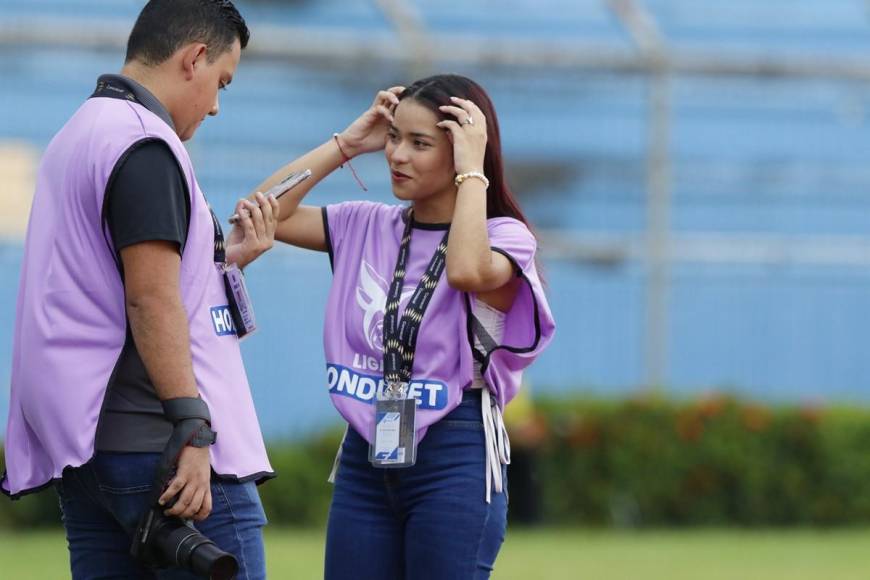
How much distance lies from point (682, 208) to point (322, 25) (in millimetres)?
3907

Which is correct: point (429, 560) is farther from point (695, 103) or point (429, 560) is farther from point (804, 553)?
point (695, 103)

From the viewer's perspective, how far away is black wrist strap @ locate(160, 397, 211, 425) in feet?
11.4

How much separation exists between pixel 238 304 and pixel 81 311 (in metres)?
0.42

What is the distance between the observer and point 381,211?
14.8 ft

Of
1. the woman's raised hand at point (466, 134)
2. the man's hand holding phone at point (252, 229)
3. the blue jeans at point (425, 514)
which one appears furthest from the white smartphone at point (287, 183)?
the blue jeans at point (425, 514)

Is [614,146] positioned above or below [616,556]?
above

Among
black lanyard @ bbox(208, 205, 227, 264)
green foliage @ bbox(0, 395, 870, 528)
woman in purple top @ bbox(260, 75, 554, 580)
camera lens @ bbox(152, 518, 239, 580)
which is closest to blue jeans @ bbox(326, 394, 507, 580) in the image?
woman in purple top @ bbox(260, 75, 554, 580)

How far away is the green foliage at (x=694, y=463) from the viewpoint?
44.0 feet

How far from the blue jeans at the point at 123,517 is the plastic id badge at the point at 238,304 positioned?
1.24 feet

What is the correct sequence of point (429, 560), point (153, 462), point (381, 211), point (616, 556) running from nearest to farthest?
point (153, 462) < point (429, 560) < point (381, 211) < point (616, 556)

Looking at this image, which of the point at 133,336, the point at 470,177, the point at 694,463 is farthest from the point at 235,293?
A: the point at 694,463

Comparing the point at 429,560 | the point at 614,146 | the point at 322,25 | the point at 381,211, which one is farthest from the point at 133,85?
the point at 614,146

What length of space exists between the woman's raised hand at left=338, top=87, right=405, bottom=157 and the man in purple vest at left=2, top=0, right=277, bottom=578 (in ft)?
2.67

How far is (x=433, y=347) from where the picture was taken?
4180 millimetres
